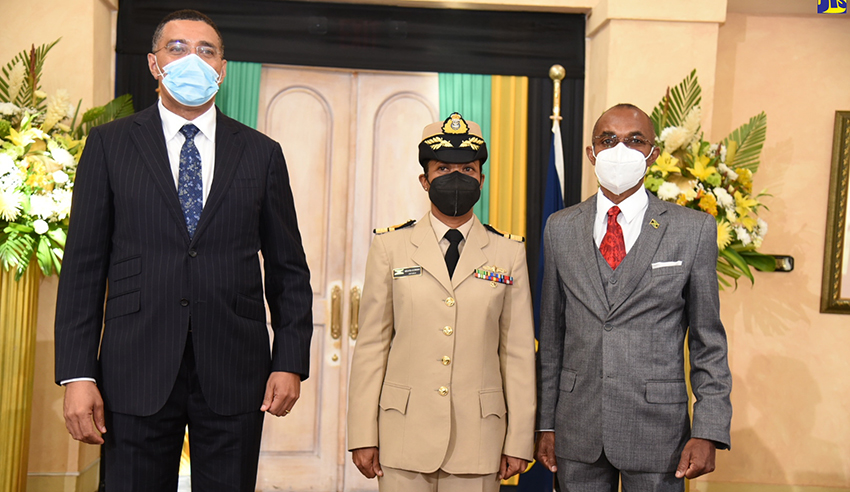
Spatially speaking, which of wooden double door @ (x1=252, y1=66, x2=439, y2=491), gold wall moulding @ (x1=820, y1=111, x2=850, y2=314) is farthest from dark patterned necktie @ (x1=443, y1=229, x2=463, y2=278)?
gold wall moulding @ (x1=820, y1=111, x2=850, y2=314)

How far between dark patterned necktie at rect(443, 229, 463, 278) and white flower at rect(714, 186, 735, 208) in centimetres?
168

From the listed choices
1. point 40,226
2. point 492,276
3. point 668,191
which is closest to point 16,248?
point 40,226

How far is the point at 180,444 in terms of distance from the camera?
6.36 ft

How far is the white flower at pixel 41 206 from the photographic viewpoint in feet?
10.3

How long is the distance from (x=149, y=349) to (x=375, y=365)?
2.21 feet

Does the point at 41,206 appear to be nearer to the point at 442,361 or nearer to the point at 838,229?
the point at 442,361

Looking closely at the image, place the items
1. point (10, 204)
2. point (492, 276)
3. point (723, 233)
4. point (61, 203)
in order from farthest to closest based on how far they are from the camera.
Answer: point (723, 233)
point (61, 203)
point (10, 204)
point (492, 276)

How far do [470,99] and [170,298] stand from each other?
278 cm

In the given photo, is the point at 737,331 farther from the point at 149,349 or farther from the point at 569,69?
the point at 149,349

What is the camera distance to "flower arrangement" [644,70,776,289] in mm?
3324

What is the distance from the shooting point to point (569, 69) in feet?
14.1

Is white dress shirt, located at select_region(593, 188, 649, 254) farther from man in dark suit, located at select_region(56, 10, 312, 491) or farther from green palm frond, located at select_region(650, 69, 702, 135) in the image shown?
green palm frond, located at select_region(650, 69, 702, 135)

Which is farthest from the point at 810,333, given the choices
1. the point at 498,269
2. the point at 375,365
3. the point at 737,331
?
the point at 375,365

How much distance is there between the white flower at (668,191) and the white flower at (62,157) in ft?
9.00
